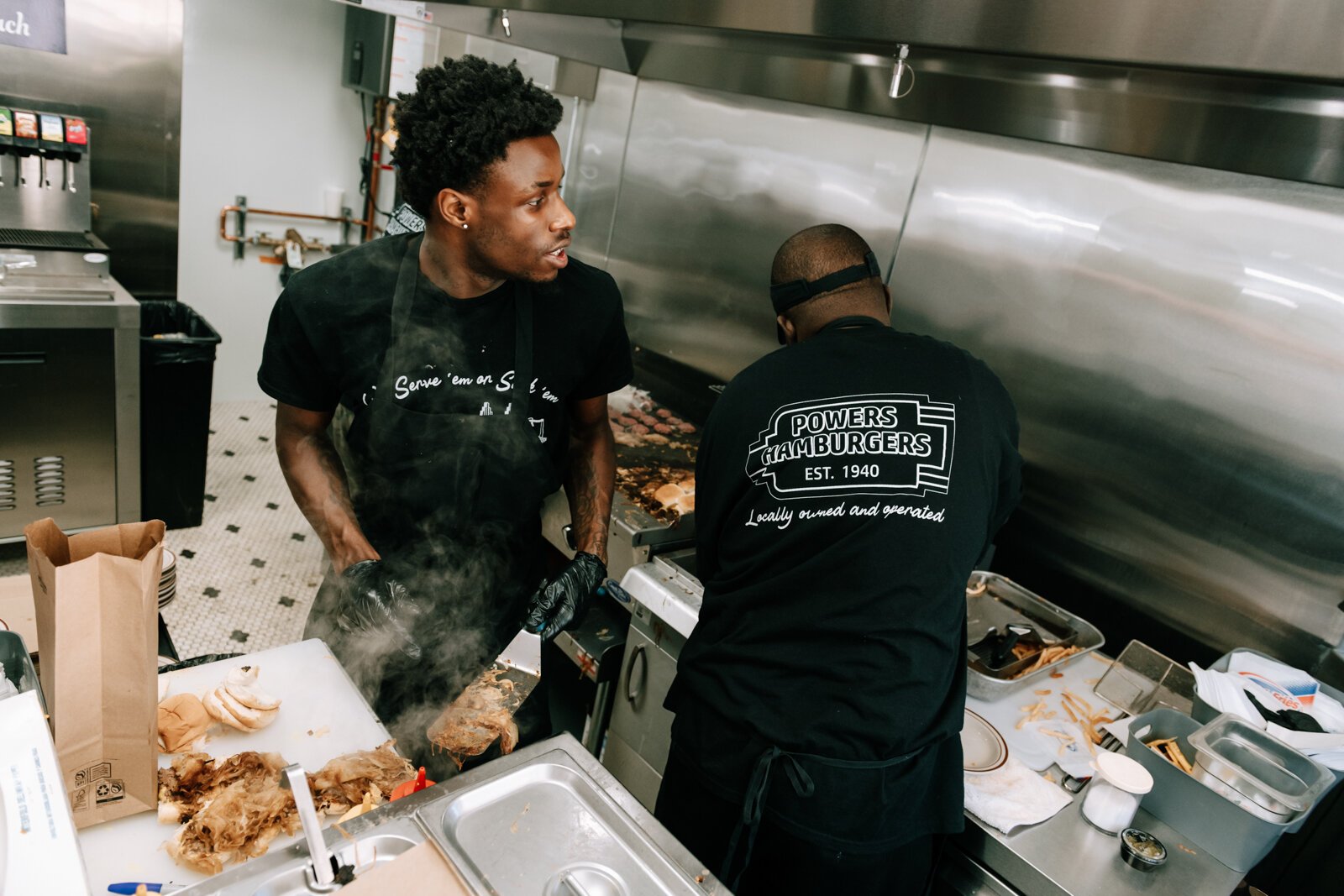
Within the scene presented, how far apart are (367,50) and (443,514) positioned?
374 cm

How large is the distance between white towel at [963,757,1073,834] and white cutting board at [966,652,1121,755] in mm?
81

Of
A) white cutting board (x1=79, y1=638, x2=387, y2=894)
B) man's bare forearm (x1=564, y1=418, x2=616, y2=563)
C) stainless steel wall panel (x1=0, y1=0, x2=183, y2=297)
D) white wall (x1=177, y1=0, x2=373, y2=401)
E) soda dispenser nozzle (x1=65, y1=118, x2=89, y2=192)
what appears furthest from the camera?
white wall (x1=177, y1=0, x2=373, y2=401)

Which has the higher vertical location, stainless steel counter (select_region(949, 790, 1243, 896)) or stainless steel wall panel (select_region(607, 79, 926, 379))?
stainless steel wall panel (select_region(607, 79, 926, 379))

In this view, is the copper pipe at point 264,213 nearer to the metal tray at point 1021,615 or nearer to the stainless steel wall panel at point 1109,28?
the stainless steel wall panel at point 1109,28

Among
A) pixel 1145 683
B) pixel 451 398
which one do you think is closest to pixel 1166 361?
pixel 1145 683

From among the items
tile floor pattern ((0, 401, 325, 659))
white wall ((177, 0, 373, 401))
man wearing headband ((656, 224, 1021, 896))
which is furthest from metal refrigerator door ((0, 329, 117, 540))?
man wearing headband ((656, 224, 1021, 896))

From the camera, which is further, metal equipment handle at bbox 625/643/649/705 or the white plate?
metal equipment handle at bbox 625/643/649/705

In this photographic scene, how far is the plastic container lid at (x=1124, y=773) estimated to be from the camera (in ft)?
5.39

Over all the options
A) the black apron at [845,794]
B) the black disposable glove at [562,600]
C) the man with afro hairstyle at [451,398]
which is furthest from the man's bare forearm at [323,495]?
the black apron at [845,794]

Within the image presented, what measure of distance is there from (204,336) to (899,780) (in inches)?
140

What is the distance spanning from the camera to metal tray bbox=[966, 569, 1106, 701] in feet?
7.43

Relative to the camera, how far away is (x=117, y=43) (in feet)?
12.7

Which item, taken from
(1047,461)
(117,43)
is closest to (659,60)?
(1047,461)

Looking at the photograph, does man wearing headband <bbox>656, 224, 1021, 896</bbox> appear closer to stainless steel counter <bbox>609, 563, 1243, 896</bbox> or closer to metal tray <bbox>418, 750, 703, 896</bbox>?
stainless steel counter <bbox>609, 563, 1243, 896</bbox>
